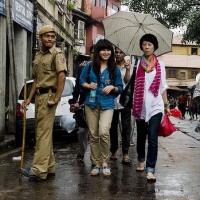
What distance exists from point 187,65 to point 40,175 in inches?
2506

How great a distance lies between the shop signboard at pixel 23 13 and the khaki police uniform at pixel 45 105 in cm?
666

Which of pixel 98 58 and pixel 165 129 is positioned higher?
pixel 98 58

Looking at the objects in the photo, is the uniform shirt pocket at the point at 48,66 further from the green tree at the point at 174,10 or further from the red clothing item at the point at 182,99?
the red clothing item at the point at 182,99

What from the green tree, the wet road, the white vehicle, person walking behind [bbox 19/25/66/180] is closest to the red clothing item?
the green tree

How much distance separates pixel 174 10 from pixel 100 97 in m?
16.1

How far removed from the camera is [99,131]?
267 inches

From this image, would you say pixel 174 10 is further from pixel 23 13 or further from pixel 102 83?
pixel 102 83

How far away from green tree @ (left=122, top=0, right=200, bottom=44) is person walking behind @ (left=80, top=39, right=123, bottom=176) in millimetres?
14355

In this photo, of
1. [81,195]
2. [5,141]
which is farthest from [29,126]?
[81,195]

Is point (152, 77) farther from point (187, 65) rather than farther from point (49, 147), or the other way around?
point (187, 65)

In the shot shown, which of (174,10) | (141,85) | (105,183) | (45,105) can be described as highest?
(174,10)

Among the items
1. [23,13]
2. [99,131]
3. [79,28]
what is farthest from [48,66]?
[79,28]

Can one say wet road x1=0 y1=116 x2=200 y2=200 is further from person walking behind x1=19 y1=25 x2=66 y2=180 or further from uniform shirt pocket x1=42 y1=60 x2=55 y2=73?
uniform shirt pocket x1=42 y1=60 x2=55 y2=73

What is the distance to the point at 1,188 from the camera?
19.5 ft
